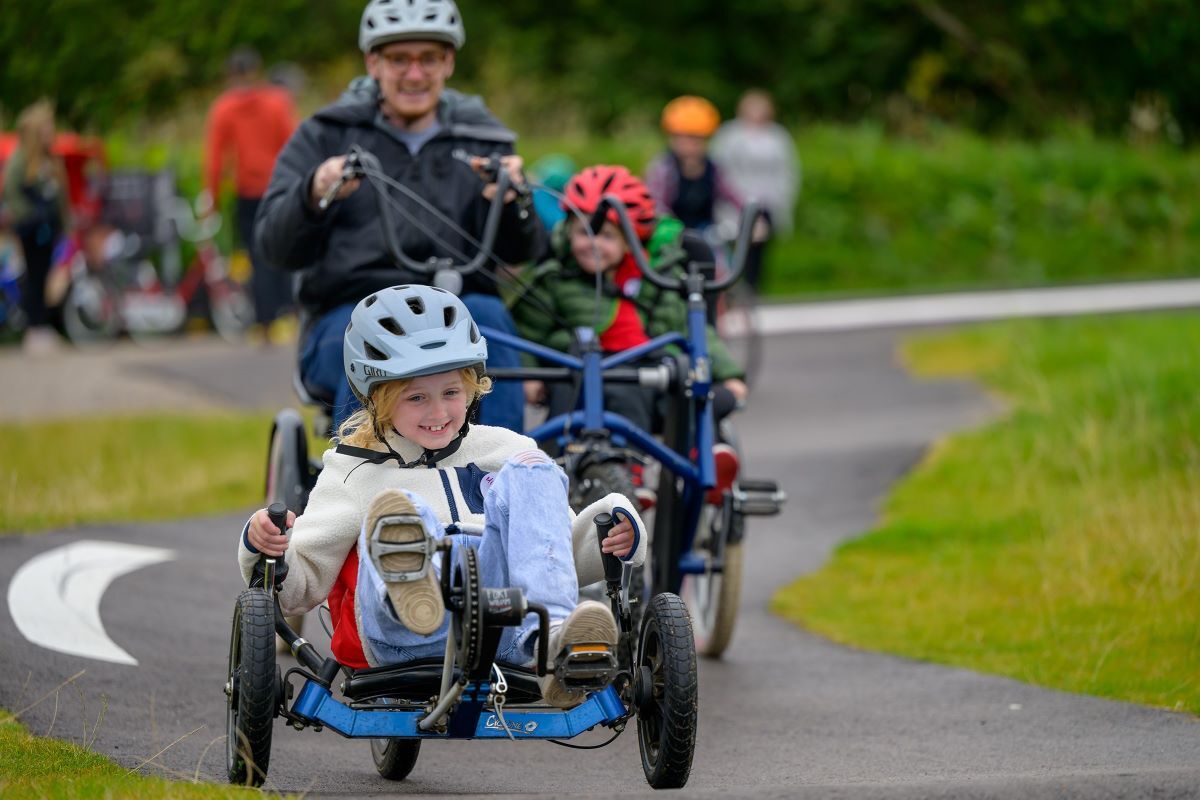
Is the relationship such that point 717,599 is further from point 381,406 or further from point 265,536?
point 265,536

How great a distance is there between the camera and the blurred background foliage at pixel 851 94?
46.9 ft

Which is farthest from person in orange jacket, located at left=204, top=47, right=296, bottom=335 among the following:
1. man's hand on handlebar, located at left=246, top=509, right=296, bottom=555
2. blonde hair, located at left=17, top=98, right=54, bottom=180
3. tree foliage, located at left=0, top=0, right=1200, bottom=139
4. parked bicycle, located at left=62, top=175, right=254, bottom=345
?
man's hand on handlebar, located at left=246, top=509, right=296, bottom=555

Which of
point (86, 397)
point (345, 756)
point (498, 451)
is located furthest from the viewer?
point (86, 397)

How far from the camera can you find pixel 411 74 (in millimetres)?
7340

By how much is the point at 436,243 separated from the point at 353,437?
6.65 ft

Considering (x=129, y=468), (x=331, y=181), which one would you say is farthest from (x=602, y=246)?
(x=129, y=468)

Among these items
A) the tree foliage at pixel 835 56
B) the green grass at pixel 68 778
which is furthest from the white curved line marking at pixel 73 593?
the tree foliage at pixel 835 56

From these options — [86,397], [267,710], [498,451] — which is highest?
[498,451]

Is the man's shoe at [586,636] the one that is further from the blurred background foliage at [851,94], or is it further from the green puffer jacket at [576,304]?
the blurred background foliage at [851,94]

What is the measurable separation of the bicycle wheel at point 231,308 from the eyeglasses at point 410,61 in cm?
1156

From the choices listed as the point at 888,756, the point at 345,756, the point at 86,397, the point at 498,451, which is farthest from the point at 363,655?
the point at 86,397

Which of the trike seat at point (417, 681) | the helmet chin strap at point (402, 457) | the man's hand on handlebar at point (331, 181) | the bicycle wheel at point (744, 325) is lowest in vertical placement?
the bicycle wheel at point (744, 325)

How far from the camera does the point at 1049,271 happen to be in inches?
899

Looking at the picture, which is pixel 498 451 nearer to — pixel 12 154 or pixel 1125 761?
pixel 1125 761
